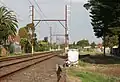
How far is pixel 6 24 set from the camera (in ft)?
265

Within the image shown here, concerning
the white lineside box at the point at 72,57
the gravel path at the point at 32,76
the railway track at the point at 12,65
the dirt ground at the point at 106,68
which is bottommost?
the dirt ground at the point at 106,68

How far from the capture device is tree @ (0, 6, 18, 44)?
77.5m

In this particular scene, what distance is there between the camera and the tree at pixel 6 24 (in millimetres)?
77537

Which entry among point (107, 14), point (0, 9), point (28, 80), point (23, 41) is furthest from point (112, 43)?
point (28, 80)

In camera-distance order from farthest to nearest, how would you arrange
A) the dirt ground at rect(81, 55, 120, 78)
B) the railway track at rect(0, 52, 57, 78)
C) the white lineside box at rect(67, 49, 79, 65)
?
the white lineside box at rect(67, 49, 79, 65)
the dirt ground at rect(81, 55, 120, 78)
the railway track at rect(0, 52, 57, 78)

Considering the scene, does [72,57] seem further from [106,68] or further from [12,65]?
[12,65]

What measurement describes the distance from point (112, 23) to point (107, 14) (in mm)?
2028

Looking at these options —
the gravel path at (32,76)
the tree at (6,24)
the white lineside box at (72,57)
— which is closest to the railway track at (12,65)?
the gravel path at (32,76)

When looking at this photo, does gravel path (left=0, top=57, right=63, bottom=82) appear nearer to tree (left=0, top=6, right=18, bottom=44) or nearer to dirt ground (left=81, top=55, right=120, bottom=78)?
dirt ground (left=81, top=55, right=120, bottom=78)

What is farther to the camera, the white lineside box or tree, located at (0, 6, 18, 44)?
tree, located at (0, 6, 18, 44)

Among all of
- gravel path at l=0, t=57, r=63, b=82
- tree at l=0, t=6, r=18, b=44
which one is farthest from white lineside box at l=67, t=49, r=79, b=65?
tree at l=0, t=6, r=18, b=44

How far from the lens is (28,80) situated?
17.5 metres

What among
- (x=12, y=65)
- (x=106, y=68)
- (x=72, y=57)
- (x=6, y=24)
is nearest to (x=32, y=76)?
(x=12, y=65)

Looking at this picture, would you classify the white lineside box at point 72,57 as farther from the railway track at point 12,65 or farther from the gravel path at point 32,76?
the gravel path at point 32,76
